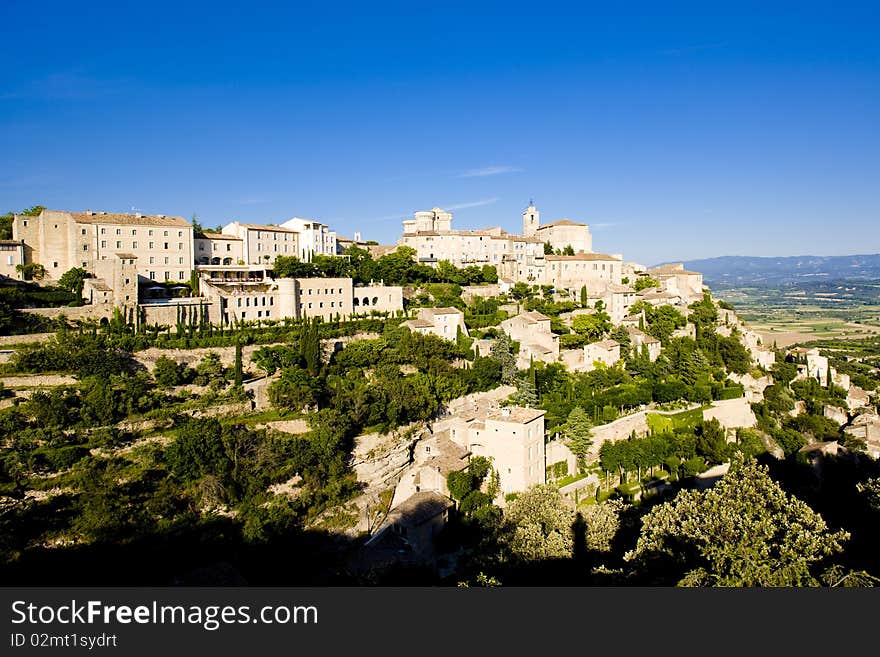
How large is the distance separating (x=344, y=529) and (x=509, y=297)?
79.5 ft

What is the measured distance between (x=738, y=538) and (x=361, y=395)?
56.4ft

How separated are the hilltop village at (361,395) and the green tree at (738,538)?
907 millimetres

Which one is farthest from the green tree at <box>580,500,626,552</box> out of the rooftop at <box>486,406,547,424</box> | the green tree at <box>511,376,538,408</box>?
the green tree at <box>511,376,538,408</box>

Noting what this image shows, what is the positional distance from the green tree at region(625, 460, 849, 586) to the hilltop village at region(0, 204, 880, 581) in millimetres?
907

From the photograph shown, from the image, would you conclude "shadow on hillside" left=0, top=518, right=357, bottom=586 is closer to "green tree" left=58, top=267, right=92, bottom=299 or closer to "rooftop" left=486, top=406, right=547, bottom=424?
"rooftop" left=486, top=406, right=547, bottom=424

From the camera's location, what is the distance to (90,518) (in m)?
19.4

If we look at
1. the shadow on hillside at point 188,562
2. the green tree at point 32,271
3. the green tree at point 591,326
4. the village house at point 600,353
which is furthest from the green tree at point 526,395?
the green tree at point 32,271

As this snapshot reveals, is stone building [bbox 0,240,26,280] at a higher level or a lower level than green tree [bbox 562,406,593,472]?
higher

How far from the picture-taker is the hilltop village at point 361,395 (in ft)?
70.5

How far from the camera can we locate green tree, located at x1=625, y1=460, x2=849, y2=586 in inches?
507

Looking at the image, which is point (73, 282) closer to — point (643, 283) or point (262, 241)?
point (262, 241)

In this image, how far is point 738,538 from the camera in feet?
46.5

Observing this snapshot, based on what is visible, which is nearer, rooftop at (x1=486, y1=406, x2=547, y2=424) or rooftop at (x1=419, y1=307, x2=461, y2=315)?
rooftop at (x1=486, y1=406, x2=547, y2=424)
